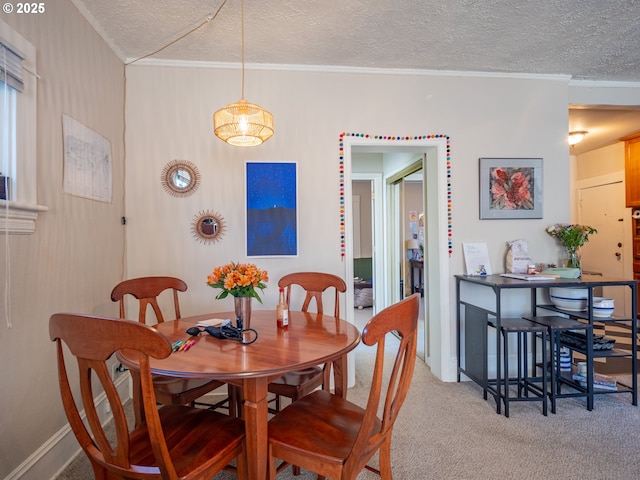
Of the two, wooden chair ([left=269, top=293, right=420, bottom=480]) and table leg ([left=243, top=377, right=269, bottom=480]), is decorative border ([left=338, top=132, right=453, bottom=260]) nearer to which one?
wooden chair ([left=269, top=293, right=420, bottom=480])

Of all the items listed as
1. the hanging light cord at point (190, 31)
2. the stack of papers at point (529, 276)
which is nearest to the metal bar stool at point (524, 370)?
the stack of papers at point (529, 276)

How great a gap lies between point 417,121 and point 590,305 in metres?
1.92

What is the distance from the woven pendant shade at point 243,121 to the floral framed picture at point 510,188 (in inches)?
78.4

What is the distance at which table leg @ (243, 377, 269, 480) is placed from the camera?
117cm

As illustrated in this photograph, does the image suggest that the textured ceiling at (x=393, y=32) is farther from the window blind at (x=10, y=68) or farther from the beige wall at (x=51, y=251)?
the window blind at (x=10, y=68)

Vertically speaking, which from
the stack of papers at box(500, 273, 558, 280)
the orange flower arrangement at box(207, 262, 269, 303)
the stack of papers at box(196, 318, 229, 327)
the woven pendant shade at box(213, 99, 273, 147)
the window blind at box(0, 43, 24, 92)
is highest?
the window blind at box(0, 43, 24, 92)

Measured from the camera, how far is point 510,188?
2.87 metres

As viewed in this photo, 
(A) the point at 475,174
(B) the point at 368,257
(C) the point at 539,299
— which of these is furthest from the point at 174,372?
(B) the point at 368,257

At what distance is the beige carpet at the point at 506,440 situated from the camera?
5.62ft

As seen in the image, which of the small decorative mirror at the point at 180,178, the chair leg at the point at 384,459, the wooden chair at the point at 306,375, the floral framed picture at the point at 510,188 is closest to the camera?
the chair leg at the point at 384,459

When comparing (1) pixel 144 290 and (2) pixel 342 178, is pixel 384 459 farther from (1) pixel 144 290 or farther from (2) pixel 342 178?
(2) pixel 342 178

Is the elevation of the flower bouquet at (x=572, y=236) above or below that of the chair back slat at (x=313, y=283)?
above

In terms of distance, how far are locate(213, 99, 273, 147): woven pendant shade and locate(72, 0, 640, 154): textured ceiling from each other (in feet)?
2.48

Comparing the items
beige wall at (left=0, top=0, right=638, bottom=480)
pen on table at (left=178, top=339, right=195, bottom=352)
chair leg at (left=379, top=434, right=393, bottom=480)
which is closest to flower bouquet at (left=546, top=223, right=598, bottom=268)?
beige wall at (left=0, top=0, right=638, bottom=480)
